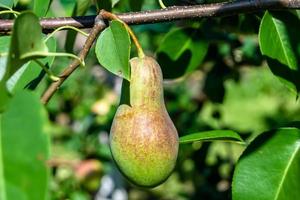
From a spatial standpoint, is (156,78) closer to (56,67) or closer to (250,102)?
(56,67)

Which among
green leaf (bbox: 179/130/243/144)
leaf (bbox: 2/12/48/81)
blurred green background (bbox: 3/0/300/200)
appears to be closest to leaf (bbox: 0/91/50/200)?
leaf (bbox: 2/12/48/81)

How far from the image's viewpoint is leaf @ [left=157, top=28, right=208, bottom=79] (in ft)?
4.66

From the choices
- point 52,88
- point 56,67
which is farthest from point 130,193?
point 52,88

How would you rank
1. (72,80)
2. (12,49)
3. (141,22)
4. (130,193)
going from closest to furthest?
(12,49)
(141,22)
(72,80)
(130,193)

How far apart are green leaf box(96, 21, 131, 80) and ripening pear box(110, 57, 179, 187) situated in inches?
2.5

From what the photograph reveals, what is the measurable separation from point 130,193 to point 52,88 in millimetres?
2779

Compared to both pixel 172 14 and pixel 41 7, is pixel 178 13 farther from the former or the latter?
pixel 41 7

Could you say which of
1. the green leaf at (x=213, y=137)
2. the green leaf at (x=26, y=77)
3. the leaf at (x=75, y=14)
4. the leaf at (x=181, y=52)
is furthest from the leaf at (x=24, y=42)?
the leaf at (x=181, y=52)

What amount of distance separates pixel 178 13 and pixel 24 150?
1.26 feet

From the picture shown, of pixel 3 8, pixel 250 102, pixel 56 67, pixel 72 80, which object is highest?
pixel 3 8

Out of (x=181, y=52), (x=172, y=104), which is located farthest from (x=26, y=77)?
(x=172, y=104)

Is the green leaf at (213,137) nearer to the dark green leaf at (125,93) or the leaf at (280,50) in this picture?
the dark green leaf at (125,93)

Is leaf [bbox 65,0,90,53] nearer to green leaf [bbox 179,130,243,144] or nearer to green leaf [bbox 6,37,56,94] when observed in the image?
green leaf [bbox 6,37,56,94]

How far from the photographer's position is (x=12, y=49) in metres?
0.74
